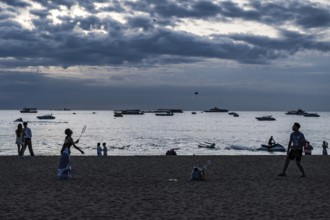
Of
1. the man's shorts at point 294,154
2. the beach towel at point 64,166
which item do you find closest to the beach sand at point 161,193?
the beach towel at point 64,166

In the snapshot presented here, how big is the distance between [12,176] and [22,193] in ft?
14.7

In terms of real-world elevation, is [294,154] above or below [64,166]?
above

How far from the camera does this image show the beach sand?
998cm

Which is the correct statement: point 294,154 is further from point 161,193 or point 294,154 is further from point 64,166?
point 64,166

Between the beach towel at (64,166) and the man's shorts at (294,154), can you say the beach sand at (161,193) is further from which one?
the man's shorts at (294,154)

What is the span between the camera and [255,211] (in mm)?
10258

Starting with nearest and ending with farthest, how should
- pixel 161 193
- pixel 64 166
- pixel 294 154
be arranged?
1. pixel 161 193
2. pixel 64 166
3. pixel 294 154

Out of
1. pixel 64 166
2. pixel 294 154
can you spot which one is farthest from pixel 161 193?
pixel 294 154

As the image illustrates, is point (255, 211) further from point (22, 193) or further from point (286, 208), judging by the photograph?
point (22, 193)

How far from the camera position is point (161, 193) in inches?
509

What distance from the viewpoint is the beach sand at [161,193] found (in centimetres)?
998

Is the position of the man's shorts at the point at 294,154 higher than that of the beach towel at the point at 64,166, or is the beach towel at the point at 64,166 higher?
the man's shorts at the point at 294,154

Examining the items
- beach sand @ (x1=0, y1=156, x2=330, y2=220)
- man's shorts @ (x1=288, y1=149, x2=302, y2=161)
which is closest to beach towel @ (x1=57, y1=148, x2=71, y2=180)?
beach sand @ (x1=0, y1=156, x2=330, y2=220)

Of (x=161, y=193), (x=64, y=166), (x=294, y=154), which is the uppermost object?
(x=294, y=154)
